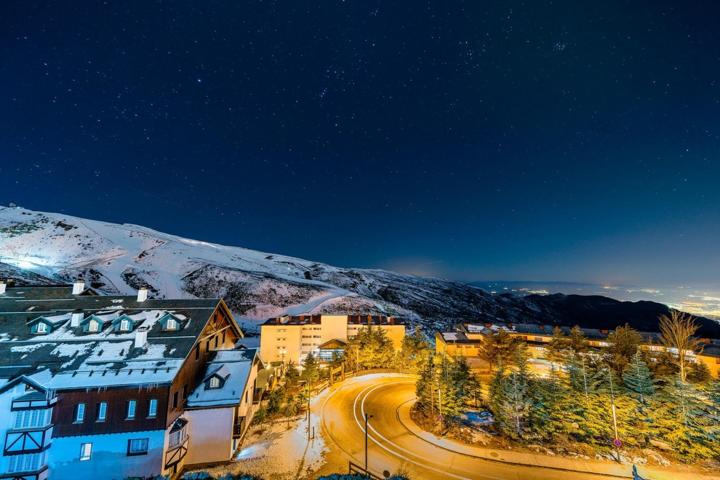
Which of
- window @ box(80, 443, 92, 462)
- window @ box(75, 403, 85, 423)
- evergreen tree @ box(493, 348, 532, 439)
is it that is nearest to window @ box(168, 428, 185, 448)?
window @ box(80, 443, 92, 462)

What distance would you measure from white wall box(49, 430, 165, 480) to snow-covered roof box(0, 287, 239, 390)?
373 centimetres

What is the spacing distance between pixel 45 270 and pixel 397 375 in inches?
5918

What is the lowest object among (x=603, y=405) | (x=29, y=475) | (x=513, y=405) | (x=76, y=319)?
(x=29, y=475)

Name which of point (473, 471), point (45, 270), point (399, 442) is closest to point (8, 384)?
point (399, 442)

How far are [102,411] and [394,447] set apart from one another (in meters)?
23.4

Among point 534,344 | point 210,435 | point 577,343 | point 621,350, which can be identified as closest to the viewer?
point 210,435

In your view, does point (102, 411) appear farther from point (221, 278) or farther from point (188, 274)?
point (188, 274)

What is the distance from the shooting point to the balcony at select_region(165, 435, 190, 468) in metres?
22.5

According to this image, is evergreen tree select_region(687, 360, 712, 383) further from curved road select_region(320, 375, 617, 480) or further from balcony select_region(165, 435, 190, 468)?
balcony select_region(165, 435, 190, 468)

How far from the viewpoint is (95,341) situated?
25531mm

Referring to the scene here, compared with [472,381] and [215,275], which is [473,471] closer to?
[472,381]

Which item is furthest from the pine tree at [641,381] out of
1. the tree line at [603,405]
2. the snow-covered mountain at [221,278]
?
the snow-covered mountain at [221,278]

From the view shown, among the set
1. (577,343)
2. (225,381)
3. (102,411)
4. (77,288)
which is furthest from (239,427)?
(577,343)

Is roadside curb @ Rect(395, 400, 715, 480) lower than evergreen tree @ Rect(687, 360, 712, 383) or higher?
lower
